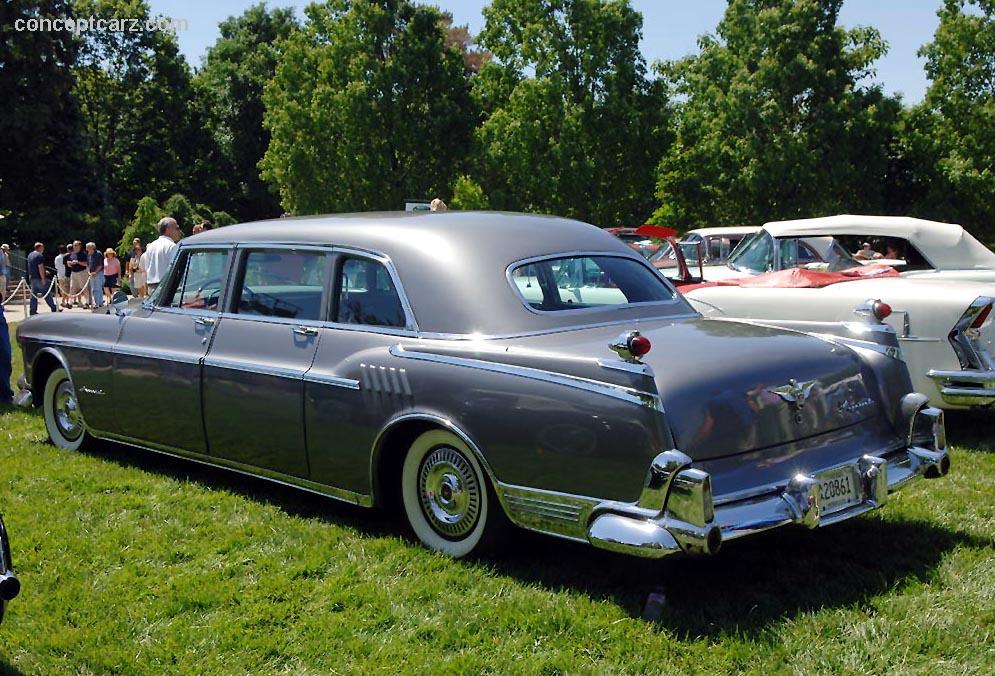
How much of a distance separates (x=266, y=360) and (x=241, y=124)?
4988cm

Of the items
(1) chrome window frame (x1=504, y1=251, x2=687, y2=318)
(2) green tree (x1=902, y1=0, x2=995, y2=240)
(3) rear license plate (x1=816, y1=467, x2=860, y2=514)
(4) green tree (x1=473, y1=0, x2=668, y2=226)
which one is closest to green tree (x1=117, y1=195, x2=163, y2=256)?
(4) green tree (x1=473, y1=0, x2=668, y2=226)

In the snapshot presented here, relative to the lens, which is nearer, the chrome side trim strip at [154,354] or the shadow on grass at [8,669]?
the shadow on grass at [8,669]

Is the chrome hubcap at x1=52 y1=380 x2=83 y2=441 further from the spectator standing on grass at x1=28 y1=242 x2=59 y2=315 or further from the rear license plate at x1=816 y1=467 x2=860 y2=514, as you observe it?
the spectator standing on grass at x1=28 y1=242 x2=59 y2=315

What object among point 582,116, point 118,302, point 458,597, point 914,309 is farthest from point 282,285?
point 582,116

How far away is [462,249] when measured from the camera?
4.99m

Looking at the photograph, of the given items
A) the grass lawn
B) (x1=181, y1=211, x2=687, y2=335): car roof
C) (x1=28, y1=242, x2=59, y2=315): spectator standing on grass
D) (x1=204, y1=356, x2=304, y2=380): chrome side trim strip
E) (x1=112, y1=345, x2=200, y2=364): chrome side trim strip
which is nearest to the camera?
the grass lawn

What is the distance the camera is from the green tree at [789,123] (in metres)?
31.2

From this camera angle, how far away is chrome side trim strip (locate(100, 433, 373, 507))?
500cm

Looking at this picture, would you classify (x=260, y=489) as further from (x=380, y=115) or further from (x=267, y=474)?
(x=380, y=115)

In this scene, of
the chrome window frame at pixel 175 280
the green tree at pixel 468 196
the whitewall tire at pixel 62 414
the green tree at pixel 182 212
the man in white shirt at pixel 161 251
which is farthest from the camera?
the green tree at pixel 182 212

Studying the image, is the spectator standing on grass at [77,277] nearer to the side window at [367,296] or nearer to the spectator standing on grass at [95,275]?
the spectator standing on grass at [95,275]

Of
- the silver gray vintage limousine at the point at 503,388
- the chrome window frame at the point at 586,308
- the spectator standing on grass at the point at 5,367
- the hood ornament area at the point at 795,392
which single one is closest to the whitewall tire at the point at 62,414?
the silver gray vintage limousine at the point at 503,388

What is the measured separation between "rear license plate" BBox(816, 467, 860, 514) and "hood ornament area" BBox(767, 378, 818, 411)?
30 centimetres

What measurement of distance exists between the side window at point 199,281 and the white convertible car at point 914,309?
12.2 ft
